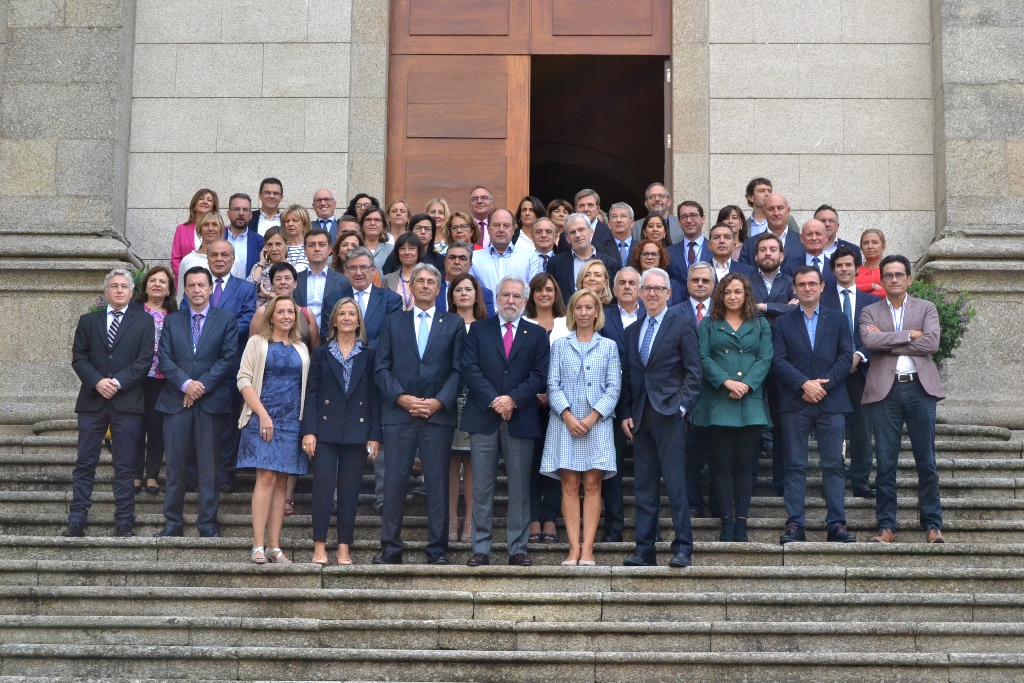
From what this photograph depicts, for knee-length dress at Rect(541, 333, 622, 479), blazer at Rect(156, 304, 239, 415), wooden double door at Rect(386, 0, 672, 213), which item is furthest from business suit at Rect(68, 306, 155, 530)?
wooden double door at Rect(386, 0, 672, 213)

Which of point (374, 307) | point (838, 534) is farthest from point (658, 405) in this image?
point (374, 307)

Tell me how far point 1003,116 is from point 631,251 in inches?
184

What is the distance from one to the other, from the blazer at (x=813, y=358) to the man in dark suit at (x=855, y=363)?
171mm

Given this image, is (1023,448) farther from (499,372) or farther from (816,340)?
(499,372)

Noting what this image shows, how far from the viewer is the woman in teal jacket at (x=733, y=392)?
9.86 metres

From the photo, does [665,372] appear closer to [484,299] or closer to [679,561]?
[679,561]

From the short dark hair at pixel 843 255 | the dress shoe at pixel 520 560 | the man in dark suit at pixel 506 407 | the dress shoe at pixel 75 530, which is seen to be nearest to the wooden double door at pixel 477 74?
the short dark hair at pixel 843 255

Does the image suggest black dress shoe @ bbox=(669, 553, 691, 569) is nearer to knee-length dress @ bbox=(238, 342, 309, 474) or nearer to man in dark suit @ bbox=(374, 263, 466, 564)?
man in dark suit @ bbox=(374, 263, 466, 564)

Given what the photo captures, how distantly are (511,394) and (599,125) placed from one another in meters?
12.4

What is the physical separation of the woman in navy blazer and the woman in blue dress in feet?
0.39

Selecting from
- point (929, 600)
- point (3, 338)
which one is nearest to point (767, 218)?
point (929, 600)

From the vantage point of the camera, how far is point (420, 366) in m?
10.0

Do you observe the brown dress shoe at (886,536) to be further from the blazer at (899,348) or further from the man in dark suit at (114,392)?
the man in dark suit at (114,392)

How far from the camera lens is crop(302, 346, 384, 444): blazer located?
983cm
